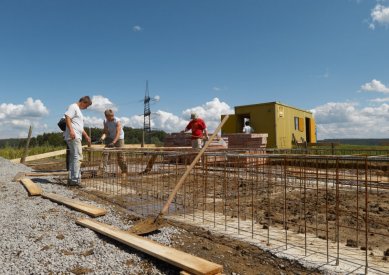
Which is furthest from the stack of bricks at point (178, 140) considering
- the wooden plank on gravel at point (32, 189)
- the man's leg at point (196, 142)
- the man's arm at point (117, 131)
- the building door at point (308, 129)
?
the building door at point (308, 129)

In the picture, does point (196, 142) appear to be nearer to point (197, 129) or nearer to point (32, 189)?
point (197, 129)

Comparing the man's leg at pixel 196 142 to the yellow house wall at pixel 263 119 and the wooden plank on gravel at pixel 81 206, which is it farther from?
the yellow house wall at pixel 263 119

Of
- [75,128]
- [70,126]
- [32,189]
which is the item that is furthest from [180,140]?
[32,189]

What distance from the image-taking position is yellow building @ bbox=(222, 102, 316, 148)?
1686 centimetres

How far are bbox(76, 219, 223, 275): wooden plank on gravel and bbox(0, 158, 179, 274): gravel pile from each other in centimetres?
8

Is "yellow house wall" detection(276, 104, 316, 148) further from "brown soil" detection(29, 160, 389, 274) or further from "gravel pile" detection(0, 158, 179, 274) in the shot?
"gravel pile" detection(0, 158, 179, 274)

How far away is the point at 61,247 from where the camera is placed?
371cm

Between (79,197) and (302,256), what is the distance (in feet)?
15.8

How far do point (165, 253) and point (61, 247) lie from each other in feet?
4.14

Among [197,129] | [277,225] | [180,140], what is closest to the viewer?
[277,225]

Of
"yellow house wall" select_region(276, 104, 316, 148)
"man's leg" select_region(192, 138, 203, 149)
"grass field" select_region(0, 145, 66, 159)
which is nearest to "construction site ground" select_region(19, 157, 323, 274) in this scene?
"man's leg" select_region(192, 138, 203, 149)

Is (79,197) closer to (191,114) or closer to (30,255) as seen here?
(30,255)

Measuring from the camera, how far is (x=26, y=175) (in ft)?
32.8

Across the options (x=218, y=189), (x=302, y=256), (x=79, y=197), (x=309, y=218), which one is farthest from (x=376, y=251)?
(x=79, y=197)
